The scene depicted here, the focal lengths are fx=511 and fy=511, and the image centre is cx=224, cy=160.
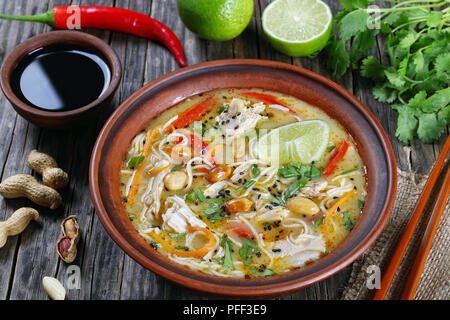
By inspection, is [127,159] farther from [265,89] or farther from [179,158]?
[265,89]

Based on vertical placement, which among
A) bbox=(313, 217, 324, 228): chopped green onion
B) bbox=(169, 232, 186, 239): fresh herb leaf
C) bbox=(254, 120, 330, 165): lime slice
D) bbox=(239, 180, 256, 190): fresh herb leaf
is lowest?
bbox=(169, 232, 186, 239): fresh herb leaf

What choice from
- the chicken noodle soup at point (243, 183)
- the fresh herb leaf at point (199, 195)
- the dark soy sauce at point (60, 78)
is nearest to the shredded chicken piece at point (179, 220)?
the chicken noodle soup at point (243, 183)

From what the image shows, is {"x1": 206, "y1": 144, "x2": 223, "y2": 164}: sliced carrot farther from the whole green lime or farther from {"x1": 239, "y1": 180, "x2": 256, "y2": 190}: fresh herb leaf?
the whole green lime

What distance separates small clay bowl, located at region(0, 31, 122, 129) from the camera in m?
4.01

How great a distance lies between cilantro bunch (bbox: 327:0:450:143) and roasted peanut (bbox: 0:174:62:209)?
2.77 m

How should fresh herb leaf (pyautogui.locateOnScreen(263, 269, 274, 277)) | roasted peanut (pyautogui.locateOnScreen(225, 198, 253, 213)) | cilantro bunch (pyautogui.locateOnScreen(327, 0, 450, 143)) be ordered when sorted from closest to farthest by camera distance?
fresh herb leaf (pyautogui.locateOnScreen(263, 269, 274, 277)) < roasted peanut (pyautogui.locateOnScreen(225, 198, 253, 213)) < cilantro bunch (pyautogui.locateOnScreen(327, 0, 450, 143))

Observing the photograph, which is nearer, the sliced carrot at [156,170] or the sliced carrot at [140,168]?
the sliced carrot at [140,168]

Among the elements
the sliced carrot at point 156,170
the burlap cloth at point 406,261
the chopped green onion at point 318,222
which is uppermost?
the sliced carrot at point 156,170

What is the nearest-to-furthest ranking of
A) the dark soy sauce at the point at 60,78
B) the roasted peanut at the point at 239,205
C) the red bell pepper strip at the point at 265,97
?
the roasted peanut at the point at 239,205, the red bell pepper strip at the point at 265,97, the dark soy sauce at the point at 60,78

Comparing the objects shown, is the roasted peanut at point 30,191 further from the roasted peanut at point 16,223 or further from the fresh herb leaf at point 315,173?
the fresh herb leaf at point 315,173

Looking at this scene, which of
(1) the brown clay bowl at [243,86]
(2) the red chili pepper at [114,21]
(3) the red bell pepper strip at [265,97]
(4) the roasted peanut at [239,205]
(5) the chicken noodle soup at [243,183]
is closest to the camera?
(1) the brown clay bowl at [243,86]

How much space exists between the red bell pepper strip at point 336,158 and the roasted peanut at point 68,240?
1883mm

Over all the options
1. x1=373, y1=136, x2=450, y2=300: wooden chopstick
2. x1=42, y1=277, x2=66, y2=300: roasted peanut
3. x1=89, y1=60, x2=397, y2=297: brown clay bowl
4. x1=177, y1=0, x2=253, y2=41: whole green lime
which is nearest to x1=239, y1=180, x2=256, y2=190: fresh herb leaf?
x1=89, y1=60, x2=397, y2=297: brown clay bowl

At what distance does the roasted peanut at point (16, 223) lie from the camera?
371cm
